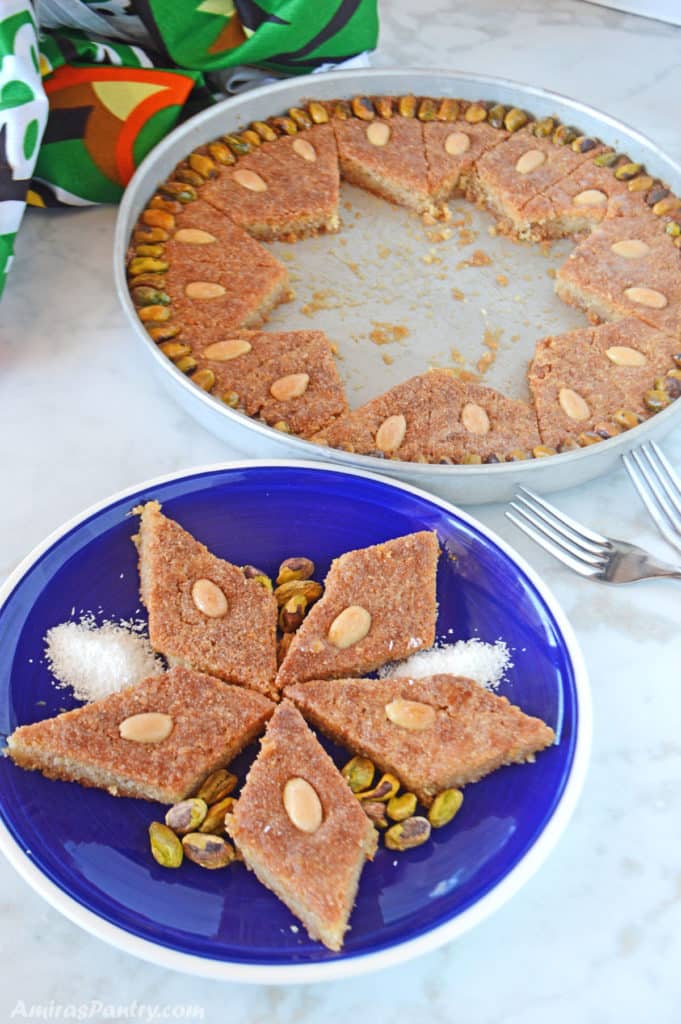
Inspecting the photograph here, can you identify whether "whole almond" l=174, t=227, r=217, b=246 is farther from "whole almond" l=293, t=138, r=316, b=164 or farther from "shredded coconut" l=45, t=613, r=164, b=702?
"shredded coconut" l=45, t=613, r=164, b=702

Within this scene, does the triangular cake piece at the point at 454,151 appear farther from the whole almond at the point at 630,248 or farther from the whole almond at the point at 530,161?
the whole almond at the point at 630,248

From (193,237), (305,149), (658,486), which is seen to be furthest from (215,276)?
(658,486)

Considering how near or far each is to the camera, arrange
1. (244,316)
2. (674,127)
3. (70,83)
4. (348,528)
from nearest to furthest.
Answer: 1. (348,528)
2. (244,316)
3. (70,83)
4. (674,127)

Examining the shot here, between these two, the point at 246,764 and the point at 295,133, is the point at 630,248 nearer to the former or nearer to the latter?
the point at 295,133

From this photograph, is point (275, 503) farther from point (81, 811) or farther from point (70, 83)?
point (70, 83)

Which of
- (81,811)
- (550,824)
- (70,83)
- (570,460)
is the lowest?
(81,811)

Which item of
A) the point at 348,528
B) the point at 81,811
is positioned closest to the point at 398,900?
the point at 81,811

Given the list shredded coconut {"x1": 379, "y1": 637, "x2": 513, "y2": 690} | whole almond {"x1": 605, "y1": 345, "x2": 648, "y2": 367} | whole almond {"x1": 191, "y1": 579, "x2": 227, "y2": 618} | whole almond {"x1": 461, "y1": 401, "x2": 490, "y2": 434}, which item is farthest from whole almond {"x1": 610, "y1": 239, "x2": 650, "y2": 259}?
whole almond {"x1": 191, "y1": 579, "x2": 227, "y2": 618}
